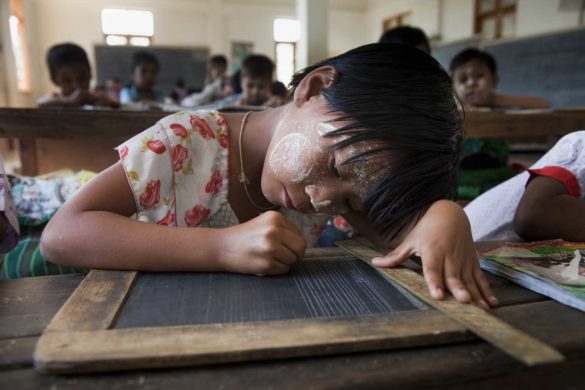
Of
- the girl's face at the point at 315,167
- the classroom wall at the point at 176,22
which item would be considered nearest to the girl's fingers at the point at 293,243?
the girl's face at the point at 315,167

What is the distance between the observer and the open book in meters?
0.67

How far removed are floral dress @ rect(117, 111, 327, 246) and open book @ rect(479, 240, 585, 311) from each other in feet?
1.90

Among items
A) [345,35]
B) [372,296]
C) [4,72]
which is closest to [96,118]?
[372,296]

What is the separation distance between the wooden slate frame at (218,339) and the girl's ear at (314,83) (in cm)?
50

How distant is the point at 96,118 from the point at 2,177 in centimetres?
76

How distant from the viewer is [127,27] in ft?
36.2

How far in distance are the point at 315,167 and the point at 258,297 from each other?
0.29m

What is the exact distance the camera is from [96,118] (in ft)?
5.27

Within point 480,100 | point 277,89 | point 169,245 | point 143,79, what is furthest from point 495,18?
point 169,245

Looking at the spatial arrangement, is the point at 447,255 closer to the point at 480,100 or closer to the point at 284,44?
the point at 480,100

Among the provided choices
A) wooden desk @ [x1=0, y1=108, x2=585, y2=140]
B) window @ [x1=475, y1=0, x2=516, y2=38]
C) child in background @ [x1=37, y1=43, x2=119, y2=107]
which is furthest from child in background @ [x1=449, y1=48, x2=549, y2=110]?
window @ [x1=475, y1=0, x2=516, y2=38]

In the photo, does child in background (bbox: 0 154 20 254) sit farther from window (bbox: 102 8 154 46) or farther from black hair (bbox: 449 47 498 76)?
window (bbox: 102 8 154 46)

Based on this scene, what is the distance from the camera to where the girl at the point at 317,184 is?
0.74 m

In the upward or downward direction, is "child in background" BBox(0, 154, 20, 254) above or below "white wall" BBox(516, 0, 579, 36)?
below
